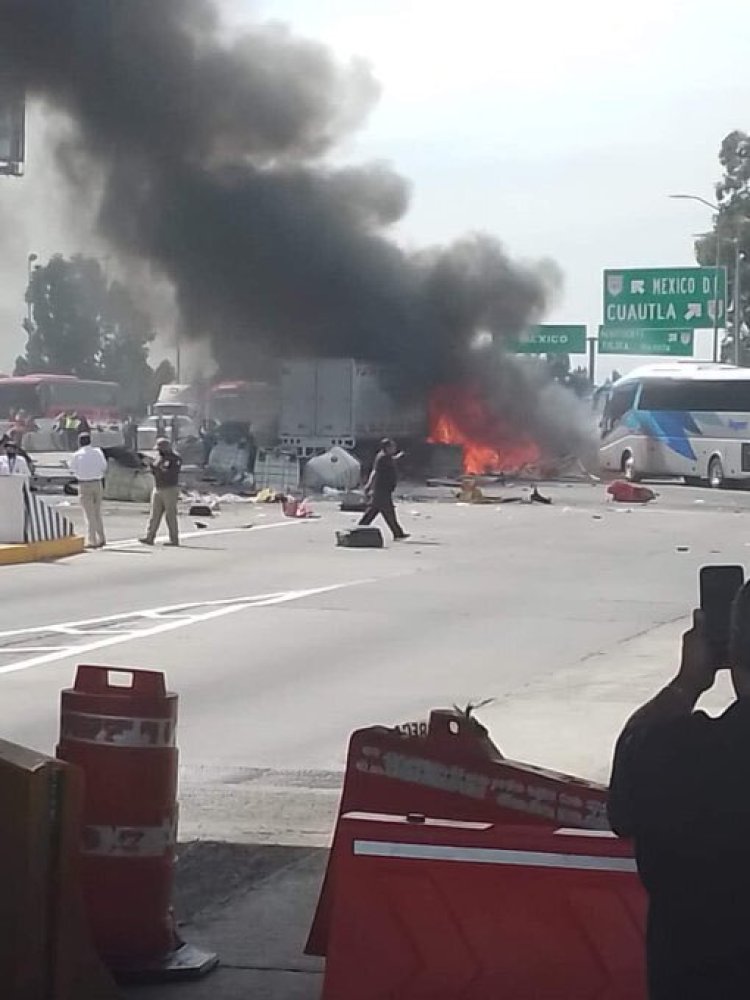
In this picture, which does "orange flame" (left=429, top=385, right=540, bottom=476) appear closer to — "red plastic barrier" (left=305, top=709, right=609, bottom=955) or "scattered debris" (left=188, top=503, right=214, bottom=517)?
"scattered debris" (left=188, top=503, right=214, bottom=517)

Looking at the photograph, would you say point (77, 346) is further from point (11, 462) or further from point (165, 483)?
point (165, 483)

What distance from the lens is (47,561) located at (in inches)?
879

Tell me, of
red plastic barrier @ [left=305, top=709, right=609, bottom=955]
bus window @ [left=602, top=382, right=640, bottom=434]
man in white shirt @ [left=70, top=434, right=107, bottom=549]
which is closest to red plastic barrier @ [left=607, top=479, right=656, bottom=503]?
bus window @ [left=602, top=382, right=640, bottom=434]

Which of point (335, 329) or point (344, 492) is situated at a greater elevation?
point (335, 329)

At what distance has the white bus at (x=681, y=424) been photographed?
47.5 meters

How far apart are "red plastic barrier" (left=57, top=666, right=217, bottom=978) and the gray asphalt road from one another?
6.85 ft

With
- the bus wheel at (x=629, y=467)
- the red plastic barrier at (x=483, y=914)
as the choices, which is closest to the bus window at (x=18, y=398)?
the bus wheel at (x=629, y=467)

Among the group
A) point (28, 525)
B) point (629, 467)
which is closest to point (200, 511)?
point (28, 525)

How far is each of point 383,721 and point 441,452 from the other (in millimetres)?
36595

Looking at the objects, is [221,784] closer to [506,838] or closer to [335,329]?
[506,838]

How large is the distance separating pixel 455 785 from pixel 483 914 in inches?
42.1

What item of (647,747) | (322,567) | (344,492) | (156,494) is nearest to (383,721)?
(647,747)

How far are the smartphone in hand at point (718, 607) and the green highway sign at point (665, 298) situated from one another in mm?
44327

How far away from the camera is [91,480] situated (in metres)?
23.3
